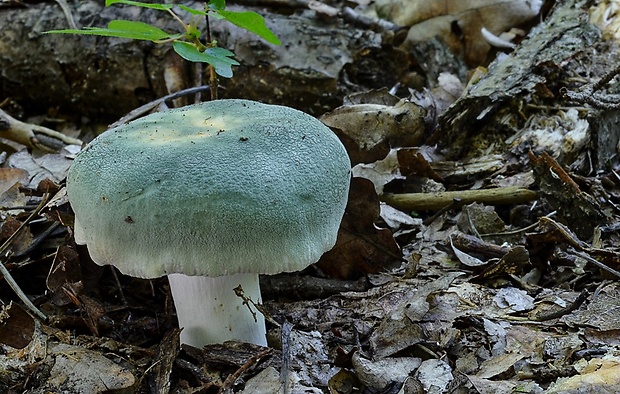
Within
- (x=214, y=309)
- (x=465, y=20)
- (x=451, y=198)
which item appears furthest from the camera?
(x=465, y=20)

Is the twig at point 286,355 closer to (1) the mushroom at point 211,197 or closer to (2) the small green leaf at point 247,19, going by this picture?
(1) the mushroom at point 211,197

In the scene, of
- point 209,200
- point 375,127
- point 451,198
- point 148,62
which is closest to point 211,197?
point 209,200

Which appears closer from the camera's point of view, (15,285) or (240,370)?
(240,370)

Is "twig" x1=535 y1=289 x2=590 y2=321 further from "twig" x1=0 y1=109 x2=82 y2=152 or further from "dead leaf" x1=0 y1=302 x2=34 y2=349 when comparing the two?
"twig" x1=0 y1=109 x2=82 y2=152

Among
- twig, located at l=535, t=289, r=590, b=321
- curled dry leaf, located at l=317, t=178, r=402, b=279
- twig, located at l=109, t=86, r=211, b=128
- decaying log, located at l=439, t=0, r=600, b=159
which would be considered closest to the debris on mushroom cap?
curled dry leaf, located at l=317, t=178, r=402, b=279

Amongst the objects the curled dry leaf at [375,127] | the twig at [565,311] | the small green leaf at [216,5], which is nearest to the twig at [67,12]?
the curled dry leaf at [375,127]

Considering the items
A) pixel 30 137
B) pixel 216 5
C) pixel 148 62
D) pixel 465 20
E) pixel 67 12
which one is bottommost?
pixel 30 137

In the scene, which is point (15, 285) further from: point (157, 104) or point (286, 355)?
point (157, 104)
